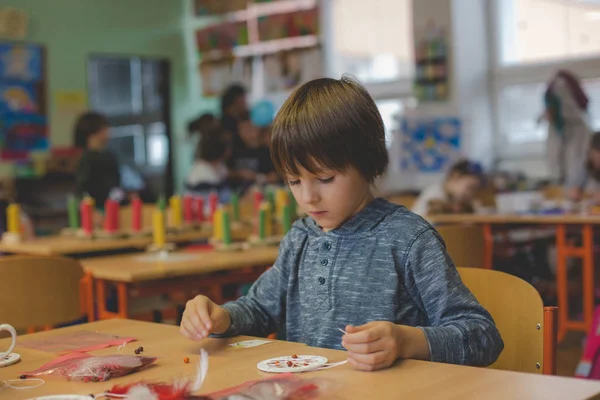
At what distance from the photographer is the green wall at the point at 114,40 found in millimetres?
7379

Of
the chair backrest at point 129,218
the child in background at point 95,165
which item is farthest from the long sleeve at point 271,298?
the child in background at point 95,165

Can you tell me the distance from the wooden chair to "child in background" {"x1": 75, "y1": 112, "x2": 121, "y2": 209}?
3729mm

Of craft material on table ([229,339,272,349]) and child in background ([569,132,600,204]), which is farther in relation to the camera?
child in background ([569,132,600,204])

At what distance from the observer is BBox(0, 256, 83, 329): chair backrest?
2.26 m

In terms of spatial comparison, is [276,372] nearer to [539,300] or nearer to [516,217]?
[539,300]

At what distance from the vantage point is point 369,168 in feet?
4.66

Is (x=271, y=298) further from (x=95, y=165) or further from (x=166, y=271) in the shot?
(x=95, y=165)

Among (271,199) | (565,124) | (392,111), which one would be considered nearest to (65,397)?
(271,199)

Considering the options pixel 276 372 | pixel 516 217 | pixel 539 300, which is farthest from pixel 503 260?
pixel 276 372

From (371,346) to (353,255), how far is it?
1.11 feet

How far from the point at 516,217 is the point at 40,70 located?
15.0ft

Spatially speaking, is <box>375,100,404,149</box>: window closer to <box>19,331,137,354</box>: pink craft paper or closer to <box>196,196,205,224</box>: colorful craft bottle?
<box>196,196,205,224</box>: colorful craft bottle

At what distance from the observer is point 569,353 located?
166 inches

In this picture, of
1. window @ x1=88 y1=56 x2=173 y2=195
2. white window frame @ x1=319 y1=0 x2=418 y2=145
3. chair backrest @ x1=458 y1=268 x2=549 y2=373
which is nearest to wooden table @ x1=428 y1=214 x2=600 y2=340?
white window frame @ x1=319 y1=0 x2=418 y2=145
